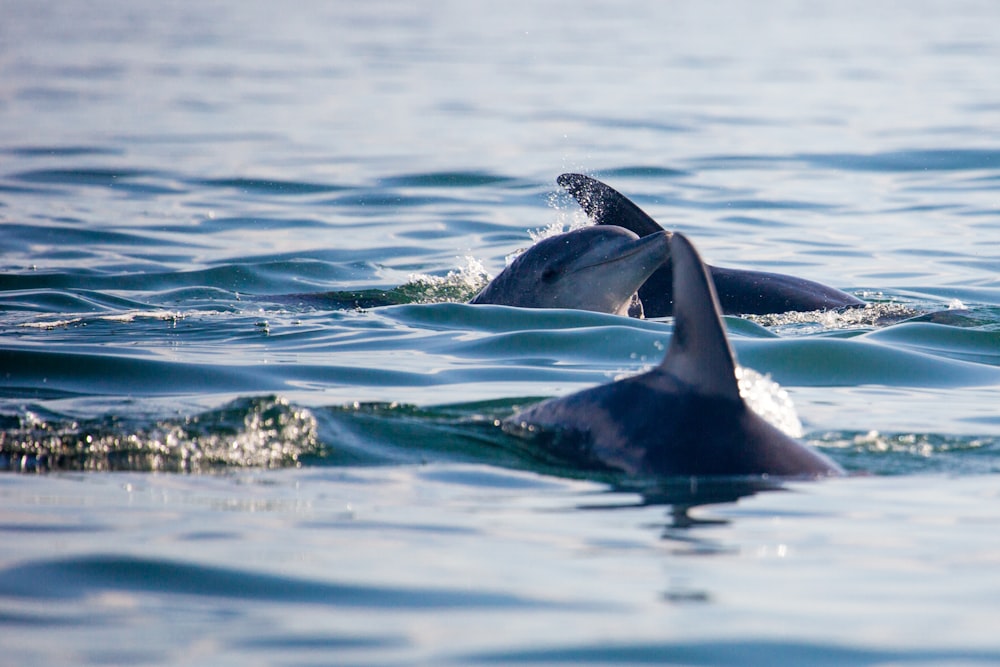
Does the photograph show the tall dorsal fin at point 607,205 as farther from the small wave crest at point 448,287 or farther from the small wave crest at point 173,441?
the small wave crest at point 173,441

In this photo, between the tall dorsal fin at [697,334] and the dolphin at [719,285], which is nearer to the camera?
the tall dorsal fin at [697,334]

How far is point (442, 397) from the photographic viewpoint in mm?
7691

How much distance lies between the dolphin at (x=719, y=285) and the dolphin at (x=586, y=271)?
0.40 m

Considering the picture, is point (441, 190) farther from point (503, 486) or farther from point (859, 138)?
point (503, 486)

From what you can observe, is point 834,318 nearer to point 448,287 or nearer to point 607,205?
point 607,205

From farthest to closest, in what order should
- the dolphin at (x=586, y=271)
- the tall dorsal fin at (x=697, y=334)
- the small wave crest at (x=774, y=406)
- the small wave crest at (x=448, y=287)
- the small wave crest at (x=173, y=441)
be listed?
the small wave crest at (x=448, y=287)
the dolphin at (x=586, y=271)
the small wave crest at (x=774, y=406)
the small wave crest at (x=173, y=441)
the tall dorsal fin at (x=697, y=334)

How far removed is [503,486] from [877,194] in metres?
14.2

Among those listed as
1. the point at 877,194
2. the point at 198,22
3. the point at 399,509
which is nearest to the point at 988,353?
the point at 399,509

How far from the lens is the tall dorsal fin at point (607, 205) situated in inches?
415

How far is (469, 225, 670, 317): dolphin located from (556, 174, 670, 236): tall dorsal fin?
0.42 m

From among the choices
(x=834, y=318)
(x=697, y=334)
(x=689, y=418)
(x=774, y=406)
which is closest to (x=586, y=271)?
(x=834, y=318)

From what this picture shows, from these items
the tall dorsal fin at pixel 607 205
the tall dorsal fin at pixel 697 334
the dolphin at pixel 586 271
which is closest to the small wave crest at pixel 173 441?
the tall dorsal fin at pixel 697 334

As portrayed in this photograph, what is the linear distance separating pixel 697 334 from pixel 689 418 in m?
0.35

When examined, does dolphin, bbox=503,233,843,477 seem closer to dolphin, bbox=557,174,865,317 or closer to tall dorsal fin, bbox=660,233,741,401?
tall dorsal fin, bbox=660,233,741,401
